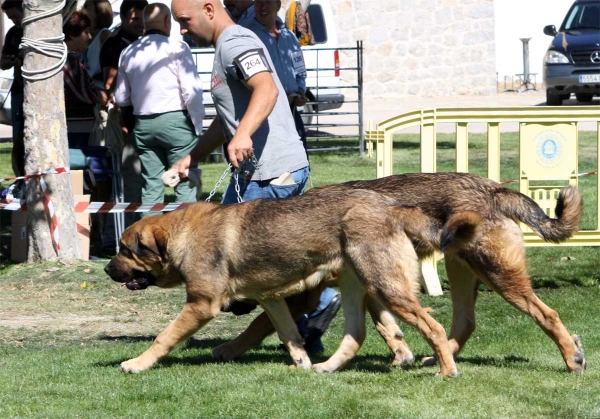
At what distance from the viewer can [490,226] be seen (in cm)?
544

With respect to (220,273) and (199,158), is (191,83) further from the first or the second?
(220,273)

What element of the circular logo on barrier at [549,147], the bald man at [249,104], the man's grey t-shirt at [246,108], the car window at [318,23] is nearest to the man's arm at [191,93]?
the circular logo on barrier at [549,147]

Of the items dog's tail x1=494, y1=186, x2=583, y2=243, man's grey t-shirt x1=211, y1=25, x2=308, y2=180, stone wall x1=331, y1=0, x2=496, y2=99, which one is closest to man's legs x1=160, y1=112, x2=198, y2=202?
man's grey t-shirt x1=211, y1=25, x2=308, y2=180

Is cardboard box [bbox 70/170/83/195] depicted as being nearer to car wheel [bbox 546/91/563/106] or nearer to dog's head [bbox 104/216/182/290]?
dog's head [bbox 104/216/182/290]

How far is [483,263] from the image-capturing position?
17.9ft

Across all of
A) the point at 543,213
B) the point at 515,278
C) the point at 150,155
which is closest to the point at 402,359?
the point at 515,278

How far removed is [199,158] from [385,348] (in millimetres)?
1740

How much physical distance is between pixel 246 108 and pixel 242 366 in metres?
1.52

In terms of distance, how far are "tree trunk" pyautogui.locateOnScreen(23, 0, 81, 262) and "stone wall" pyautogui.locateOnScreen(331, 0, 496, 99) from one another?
58.5 feet

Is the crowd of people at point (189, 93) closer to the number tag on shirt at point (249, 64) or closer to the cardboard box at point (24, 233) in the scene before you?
the number tag on shirt at point (249, 64)

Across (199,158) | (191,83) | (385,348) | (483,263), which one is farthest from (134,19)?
(483,263)

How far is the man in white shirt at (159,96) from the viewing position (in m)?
9.48

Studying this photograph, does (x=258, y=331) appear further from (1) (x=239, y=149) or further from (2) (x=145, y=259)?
(1) (x=239, y=149)

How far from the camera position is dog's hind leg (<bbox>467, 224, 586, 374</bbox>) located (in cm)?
542
